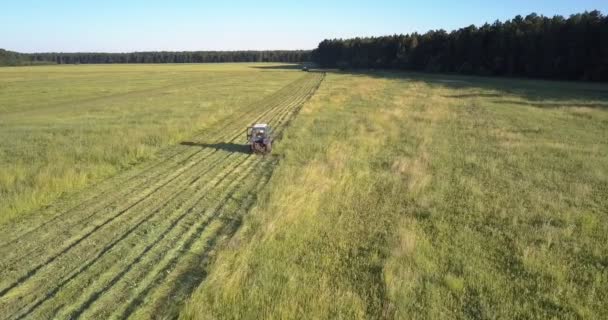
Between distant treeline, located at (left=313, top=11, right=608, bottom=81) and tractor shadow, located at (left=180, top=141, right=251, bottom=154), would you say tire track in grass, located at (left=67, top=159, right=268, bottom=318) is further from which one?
distant treeline, located at (left=313, top=11, right=608, bottom=81)

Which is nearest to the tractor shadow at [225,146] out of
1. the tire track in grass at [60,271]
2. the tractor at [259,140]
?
the tractor at [259,140]

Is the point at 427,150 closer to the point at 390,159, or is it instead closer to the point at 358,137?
the point at 390,159

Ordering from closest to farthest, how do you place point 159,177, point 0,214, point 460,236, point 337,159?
point 460,236
point 0,214
point 159,177
point 337,159


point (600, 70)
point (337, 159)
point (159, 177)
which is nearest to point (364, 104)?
point (337, 159)

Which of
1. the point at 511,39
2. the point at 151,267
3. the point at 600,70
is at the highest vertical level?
the point at 511,39

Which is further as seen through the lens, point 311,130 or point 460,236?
point 311,130

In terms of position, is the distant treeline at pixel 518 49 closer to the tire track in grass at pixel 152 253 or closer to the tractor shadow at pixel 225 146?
the tractor shadow at pixel 225 146

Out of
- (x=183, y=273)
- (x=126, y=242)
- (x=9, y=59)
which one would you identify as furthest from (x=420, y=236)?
(x=9, y=59)
